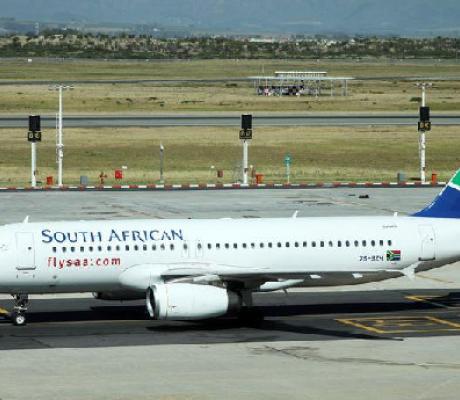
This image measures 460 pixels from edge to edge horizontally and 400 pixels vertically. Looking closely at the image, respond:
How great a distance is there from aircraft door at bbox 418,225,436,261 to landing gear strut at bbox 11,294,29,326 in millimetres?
15324

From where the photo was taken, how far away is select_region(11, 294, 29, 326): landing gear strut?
4970cm

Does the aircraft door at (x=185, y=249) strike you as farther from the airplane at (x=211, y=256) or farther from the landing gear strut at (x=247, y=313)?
the landing gear strut at (x=247, y=313)

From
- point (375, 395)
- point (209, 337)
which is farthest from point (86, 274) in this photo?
point (375, 395)

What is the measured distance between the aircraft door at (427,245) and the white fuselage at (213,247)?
39 mm

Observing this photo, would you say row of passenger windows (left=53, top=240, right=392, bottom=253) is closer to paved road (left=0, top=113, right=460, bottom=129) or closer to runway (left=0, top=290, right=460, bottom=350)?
runway (left=0, top=290, right=460, bottom=350)

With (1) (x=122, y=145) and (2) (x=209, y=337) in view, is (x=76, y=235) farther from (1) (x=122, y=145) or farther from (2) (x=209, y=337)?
(1) (x=122, y=145)

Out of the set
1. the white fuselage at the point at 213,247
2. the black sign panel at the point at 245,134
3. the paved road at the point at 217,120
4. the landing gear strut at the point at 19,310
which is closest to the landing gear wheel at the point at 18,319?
the landing gear strut at the point at 19,310

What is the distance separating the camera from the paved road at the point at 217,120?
5758 inches

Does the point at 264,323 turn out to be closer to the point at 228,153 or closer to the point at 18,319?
the point at 18,319

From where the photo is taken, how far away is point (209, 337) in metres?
47.7

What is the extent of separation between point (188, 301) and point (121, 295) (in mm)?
4192

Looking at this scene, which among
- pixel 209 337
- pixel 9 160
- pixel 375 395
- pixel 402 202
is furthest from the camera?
pixel 9 160

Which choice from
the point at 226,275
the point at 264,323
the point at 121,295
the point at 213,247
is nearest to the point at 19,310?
the point at 121,295

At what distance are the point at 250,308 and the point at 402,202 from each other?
42.7 meters
